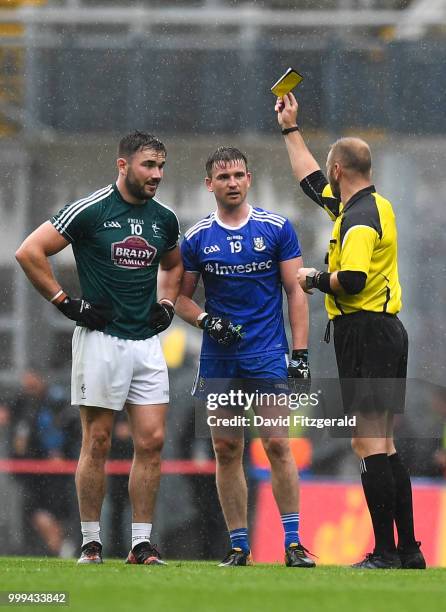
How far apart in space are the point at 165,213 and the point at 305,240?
3236 mm

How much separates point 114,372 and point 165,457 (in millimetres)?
3033

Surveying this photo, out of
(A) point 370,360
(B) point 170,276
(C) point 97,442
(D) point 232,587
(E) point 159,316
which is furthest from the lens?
(B) point 170,276

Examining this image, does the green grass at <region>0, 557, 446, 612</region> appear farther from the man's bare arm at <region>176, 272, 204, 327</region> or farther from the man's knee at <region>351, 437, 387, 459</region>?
the man's bare arm at <region>176, 272, 204, 327</region>

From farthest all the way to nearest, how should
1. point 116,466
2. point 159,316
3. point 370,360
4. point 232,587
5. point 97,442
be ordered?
point 116,466
point 159,316
point 97,442
point 370,360
point 232,587

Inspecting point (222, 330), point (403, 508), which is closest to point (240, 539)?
point (403, 508)

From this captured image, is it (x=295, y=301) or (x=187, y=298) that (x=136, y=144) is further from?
(x=295, y=301)

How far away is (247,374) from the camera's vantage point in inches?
192

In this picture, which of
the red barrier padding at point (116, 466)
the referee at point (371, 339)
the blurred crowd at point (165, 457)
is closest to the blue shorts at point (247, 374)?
the referee at point (371, 339)

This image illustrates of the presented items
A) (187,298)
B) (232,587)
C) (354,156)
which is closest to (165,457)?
(187,298)

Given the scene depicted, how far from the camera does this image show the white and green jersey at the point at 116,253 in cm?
475

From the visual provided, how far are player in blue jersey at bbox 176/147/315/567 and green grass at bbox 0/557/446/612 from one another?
0.37 meters

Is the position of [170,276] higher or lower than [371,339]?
higher

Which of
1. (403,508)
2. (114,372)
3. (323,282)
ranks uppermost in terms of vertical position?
(323,282)

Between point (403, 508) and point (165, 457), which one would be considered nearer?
point (403, 508)
